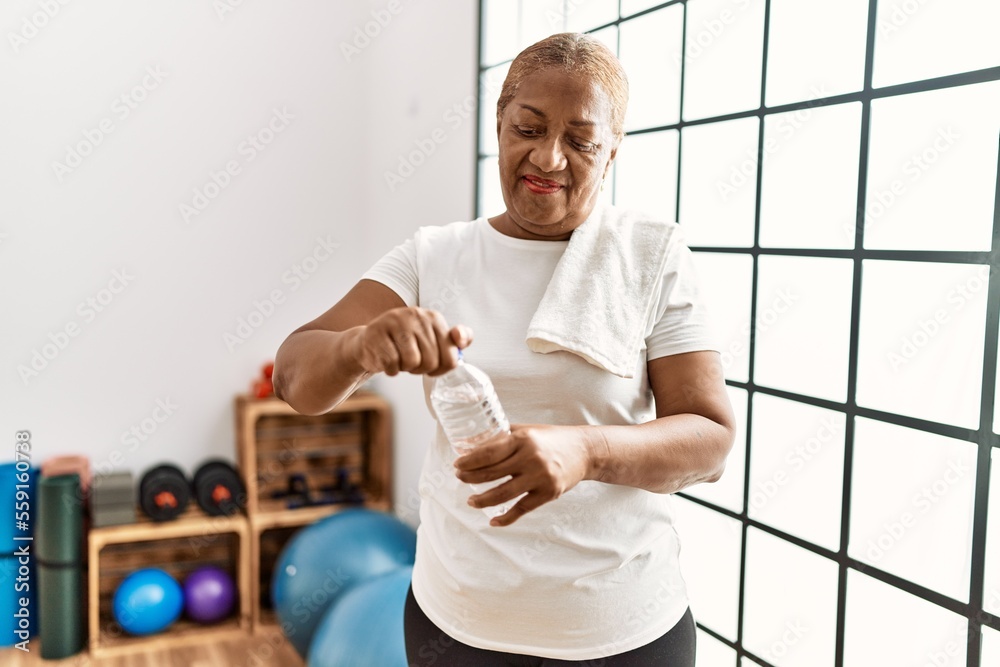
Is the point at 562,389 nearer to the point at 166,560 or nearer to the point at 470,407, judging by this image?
the point at 470,407

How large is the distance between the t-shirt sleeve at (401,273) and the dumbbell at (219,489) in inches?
87.6

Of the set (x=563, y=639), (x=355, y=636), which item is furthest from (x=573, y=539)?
(x=355, y=636)

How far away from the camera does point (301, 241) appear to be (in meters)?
3.38

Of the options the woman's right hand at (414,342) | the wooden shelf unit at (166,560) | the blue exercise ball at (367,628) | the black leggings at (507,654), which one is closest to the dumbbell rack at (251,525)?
the wooden shelf unit at (166,560)

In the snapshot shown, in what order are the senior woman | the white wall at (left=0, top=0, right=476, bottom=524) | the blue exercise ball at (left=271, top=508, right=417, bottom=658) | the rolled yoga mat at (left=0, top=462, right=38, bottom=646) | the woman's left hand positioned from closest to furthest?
the woman's left hand, the senior woman, the blue exercise ball at (left=271, top=508, right=417, bottom=658), the rolled yoga mat at (left=0, top=462, right=38, bottom=646), the white wall at (left=0, top=0, right=476, bottom=524)

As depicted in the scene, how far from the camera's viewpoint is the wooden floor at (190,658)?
2.84m

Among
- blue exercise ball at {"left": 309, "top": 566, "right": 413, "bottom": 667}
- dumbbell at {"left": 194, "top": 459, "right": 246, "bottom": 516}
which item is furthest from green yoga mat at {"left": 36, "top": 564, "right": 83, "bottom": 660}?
blue exercise ball at {"left": 309, "top": 566, "right": 413, "bottom": 667}

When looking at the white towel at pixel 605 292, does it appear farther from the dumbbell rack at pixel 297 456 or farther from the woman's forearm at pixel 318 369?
the dumbbell rack at pixel 297 456

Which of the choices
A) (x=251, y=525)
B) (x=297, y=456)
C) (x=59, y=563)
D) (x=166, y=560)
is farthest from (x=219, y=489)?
(x=59, y=563)

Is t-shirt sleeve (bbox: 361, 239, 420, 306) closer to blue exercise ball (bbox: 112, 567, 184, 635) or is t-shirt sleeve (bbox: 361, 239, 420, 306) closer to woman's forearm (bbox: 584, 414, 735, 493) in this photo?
woman's forearm (bbox: 584, 414, 735, 493)

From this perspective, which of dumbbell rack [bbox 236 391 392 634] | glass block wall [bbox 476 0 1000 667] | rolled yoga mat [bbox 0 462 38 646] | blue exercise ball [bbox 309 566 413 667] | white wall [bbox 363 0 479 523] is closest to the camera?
glass block wall [bbox 476 0 1000 667]

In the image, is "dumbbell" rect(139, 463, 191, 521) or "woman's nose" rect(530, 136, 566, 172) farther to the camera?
"dumbbell" rect(139, 463, 191, 521)

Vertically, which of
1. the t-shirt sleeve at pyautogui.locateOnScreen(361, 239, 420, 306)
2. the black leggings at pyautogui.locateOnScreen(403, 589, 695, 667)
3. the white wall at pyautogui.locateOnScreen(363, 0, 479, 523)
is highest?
the white wall at pyautogui.locateOnScreen(363, 0, 479, 523)

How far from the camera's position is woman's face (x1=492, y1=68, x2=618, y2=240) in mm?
1027
